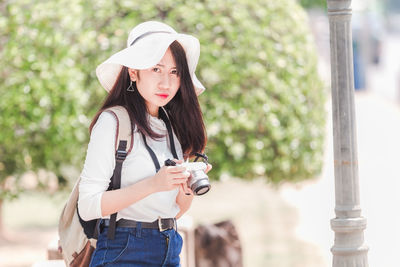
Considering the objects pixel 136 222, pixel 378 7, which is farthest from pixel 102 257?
pixel 378 7

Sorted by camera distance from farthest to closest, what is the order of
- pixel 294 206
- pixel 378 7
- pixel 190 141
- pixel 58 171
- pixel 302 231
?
1. pixel 378 7
2. pixel 294 206
3. pixel 302 231
4. pixel 58 171
5. pixel 190 141

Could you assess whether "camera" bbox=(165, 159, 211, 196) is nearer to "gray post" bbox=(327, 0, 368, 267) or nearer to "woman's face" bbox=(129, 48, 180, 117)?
"woman's face" bbox=(129, 48, 180, 117)

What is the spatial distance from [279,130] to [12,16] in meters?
2.32

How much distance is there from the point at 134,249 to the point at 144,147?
35cm

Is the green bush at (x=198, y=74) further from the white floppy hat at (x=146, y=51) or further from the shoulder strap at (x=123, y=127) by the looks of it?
the shoulder strap at (x=123, y=127)

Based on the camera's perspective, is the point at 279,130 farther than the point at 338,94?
Yes

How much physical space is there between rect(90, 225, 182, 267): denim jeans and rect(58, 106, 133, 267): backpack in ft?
0.12

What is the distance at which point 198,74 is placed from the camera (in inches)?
255

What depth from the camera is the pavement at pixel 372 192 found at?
29.6 feet

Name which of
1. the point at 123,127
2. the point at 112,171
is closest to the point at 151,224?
the point at 112,171

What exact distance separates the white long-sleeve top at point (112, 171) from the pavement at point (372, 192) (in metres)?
4.63

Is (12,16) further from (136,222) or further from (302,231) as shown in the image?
(302,231)

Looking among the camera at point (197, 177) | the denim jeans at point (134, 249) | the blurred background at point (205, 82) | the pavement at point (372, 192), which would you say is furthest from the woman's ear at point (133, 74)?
the pavement at point (372, 192)

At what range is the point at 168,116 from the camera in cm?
322
